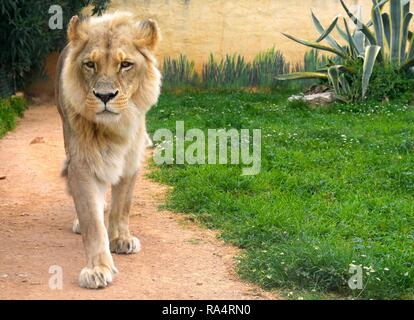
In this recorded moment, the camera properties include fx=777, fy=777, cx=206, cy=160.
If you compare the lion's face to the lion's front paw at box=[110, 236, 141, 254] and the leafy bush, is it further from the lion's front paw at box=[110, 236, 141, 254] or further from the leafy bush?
the leafy bush

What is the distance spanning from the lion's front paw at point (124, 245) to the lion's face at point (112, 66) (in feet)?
3.06

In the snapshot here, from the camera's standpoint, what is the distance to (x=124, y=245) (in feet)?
17.0

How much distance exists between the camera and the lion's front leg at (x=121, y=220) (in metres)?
5.20

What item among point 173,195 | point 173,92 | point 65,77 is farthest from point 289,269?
point 173,92

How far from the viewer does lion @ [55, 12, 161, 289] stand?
458 centimetres

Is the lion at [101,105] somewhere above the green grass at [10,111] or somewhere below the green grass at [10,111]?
above

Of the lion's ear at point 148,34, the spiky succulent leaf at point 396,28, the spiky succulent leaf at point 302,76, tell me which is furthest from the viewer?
the spiky succulent leaf at point 302,76

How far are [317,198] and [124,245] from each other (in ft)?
6.13

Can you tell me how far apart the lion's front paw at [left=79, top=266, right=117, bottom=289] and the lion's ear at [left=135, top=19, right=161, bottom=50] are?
142 cm

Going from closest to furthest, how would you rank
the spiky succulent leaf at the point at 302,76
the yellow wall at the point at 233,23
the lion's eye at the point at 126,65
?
1. the lion's eye at the point at 126,65
2. the spiky succulent leaf at the point at 302,76
3. the yellow wall at the point at 233,23

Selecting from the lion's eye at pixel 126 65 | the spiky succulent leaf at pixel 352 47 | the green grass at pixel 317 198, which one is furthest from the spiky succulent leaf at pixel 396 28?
the lion's eye at pixel 126 65

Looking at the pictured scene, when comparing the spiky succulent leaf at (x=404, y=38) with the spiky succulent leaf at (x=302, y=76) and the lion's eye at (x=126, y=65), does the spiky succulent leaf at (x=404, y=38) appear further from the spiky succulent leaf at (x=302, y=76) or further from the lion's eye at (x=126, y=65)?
the lion's eye at (x=126, y=65)

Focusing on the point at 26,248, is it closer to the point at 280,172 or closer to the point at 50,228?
the point at 50,228

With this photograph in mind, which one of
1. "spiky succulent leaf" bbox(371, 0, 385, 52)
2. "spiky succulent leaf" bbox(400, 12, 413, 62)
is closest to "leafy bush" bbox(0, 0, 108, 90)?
"spiky succulent leaf" bbox(371, 0, 385, 52)
